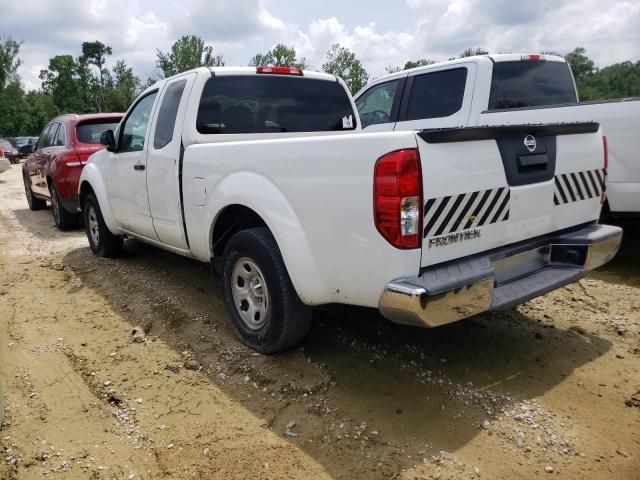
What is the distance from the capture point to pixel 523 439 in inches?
98.7

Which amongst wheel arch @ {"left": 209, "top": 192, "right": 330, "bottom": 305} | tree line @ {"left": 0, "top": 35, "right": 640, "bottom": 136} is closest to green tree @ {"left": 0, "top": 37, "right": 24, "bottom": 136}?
tree line @ {"left": 0, "top": 35, "right": 640, "bottom": 136}

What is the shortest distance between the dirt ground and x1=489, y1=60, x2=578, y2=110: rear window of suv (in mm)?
2267

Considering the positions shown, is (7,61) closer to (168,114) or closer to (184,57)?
(184,57)

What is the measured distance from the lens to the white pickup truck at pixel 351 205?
246cm

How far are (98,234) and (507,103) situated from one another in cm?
498

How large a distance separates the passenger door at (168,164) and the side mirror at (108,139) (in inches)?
33.0

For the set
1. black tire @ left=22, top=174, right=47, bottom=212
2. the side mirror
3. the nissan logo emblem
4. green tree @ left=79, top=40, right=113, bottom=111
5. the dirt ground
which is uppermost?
green tree @ left=79, top=40, right=113, bottom=111

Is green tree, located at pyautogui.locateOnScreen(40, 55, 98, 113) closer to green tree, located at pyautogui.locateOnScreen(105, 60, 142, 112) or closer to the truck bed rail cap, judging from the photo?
green tree, located at pyautogui.locateOnScreen(105, 60, 142, 112)

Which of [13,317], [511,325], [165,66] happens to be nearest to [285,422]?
A: [511,325]

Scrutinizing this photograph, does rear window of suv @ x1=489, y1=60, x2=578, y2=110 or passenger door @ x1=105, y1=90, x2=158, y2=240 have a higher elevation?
rear window of suv @ x1=489, y1=60, x2=578, y2=110

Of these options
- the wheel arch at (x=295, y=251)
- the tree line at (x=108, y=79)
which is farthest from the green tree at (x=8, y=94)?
the wheel arch at (x=295, y=251)

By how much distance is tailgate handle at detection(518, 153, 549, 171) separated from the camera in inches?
113

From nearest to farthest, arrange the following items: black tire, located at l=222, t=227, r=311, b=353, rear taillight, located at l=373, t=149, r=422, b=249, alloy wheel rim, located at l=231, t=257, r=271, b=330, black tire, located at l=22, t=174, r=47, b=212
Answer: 1. rear taillight, located at l=373, t=149, r=422, b=249
2. black tire, located at l=222, t=227, r=311, b=353
3. alloy wheel rim, located at l=231, t=257, r=271, b=330
4. black tire, located at l=22, t=174, r=47, b=212

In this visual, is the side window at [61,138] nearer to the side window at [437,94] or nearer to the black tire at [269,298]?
the side window at [437,94]
